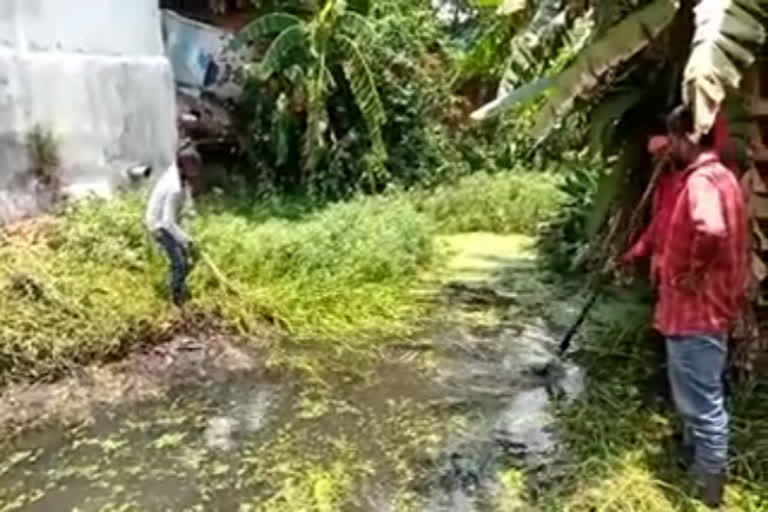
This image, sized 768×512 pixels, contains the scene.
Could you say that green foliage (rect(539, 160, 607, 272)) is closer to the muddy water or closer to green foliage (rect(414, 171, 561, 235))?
green foliage (rect(414, 171, 561, 235))

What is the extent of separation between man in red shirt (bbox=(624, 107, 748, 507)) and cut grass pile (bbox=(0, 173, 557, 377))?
3356 millimetres

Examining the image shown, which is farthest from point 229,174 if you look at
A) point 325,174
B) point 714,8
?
point 714,8

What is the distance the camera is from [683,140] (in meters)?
4.58

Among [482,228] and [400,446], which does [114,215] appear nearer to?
[400,446]

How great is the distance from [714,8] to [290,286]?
424 centimetres

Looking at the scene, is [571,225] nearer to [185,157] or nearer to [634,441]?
[185,157]

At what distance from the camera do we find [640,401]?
5.46 m

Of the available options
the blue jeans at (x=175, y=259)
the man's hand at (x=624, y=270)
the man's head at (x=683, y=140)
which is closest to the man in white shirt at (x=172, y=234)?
the blue jeans at (x=175, y=259)

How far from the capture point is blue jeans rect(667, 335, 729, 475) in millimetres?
4410

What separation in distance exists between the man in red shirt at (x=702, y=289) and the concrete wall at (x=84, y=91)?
551 centimetres

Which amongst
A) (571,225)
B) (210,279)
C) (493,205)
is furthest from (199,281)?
(493,205)

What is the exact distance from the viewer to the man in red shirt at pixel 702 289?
4.30 meters

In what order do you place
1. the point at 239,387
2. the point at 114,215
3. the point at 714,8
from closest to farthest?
the point at 714,8 → the point at 239,387 → the point at 114,215

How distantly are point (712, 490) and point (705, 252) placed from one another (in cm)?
104
